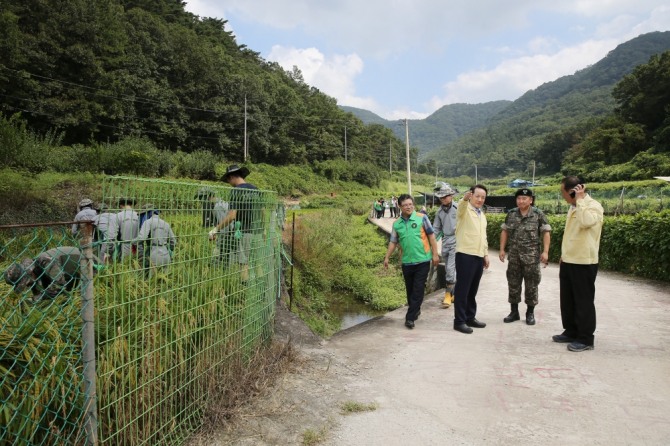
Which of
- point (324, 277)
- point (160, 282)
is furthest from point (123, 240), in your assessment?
point (324, 277)

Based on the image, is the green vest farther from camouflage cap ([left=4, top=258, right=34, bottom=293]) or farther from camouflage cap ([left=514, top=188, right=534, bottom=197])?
camouflage cap ([left=4, top=258, right=34, bottom=293])

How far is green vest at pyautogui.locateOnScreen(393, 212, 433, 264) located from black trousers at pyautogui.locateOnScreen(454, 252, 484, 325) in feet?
1.50

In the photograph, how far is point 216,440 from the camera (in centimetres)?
288

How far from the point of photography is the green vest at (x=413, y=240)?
18.6ft

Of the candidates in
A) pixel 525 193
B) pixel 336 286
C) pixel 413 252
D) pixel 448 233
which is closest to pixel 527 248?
pixel 525 193

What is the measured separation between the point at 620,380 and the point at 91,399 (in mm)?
Result: 4168

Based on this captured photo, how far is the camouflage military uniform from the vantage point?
5.54 m

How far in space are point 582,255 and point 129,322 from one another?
14.4 feet

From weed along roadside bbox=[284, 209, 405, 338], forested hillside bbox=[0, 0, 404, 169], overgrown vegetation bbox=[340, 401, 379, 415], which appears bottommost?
weed along roadside bbox=[284, 209, 405, 338]

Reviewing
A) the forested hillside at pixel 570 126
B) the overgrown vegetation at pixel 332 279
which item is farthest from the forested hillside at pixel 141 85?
the forested hillside at pixel 570 126

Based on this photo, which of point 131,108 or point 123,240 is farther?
point 131,108

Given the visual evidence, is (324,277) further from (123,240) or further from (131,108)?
(131,108)

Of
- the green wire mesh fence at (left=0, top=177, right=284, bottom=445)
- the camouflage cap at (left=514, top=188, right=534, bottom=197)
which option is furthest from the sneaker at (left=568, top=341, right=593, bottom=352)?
the green wire mesh fence at (left=0, top=177, right=284, bottom=445)

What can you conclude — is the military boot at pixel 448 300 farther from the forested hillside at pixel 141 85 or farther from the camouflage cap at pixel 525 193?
the forested hillside at pixel 141 85
